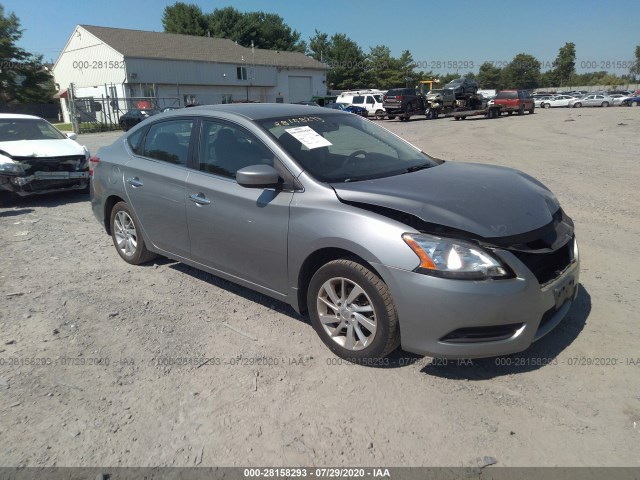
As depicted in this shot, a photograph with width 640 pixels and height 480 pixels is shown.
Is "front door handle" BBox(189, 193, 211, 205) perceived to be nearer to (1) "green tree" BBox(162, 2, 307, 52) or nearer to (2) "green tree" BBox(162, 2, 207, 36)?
(1) "green tree" BBox(162, 2, 307, 52)

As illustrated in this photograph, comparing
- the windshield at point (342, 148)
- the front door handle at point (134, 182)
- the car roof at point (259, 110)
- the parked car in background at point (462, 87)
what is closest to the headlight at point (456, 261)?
the windshield at point (342, 148)

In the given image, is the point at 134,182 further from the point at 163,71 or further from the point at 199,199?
the point at 163,71

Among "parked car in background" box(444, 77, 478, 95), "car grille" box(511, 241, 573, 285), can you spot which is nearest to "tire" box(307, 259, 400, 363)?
"car grille" box(511, 241, 573, 285)

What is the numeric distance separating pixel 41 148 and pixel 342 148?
7285mm

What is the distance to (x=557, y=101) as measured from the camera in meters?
48.3

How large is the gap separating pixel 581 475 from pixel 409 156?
9.21ft

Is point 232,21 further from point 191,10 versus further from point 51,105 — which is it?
point 51,105

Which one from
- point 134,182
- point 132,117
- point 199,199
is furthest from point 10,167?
point 132,117

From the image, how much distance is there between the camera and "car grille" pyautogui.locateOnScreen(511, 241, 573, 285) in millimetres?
2909

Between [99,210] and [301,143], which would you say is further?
[99,210]

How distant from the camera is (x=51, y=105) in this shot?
51.1 m

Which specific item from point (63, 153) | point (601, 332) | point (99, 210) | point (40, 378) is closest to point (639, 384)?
point (601, 332)

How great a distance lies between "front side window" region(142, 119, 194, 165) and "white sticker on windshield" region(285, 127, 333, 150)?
1.10 meters

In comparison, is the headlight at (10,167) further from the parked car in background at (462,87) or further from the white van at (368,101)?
the white van at (368,101)
